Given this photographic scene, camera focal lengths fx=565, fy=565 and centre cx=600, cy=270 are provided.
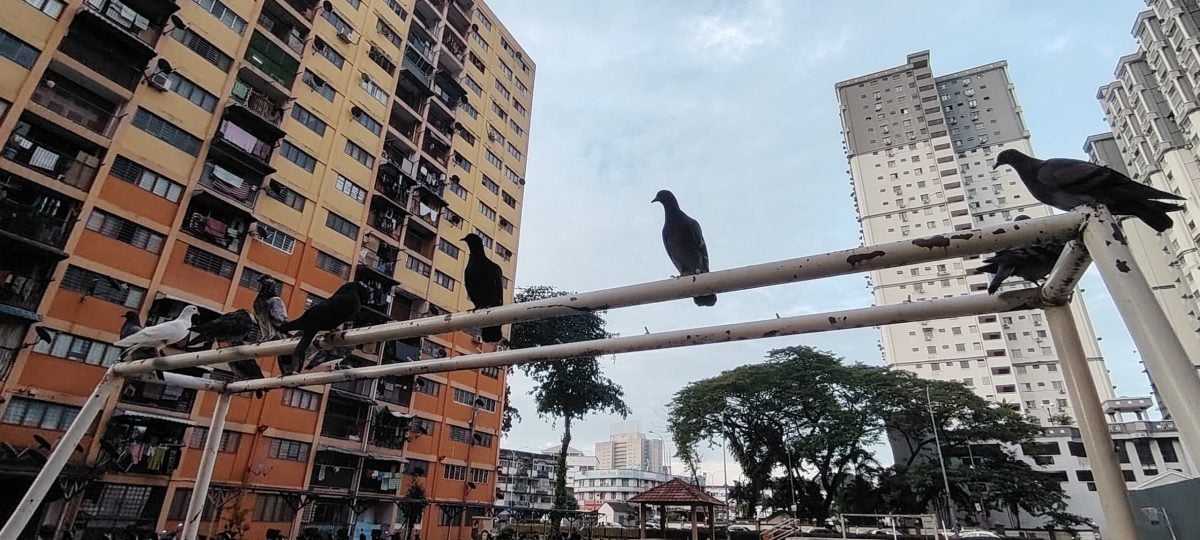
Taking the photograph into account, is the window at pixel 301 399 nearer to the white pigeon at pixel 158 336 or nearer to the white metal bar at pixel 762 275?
the white pigeon at pixel 158 336

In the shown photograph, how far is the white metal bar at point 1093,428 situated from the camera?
9.18ft

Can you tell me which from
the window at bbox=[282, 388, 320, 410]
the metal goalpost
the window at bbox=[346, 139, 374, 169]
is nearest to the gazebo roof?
the window at bbox=[282, 388, 320, 410]

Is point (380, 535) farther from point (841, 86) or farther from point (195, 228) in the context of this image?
point (841, 86)

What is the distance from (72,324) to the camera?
15742 mm

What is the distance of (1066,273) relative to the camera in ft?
9.99

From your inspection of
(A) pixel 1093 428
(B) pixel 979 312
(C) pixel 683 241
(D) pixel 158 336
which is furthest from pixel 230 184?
(A) pixel 1093 428

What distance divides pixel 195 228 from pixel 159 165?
2.22 m

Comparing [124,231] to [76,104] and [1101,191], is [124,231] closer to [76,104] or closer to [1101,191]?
[76,104]

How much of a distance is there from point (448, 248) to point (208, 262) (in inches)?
507

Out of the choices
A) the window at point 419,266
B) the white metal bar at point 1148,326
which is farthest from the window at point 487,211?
the white metal bar at point 1148,326

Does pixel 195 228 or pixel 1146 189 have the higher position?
pixel 195 228

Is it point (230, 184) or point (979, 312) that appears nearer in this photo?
point (979, 312)

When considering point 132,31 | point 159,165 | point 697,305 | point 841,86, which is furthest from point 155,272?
point 841,86

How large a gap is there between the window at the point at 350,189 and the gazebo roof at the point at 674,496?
17.8 metres
